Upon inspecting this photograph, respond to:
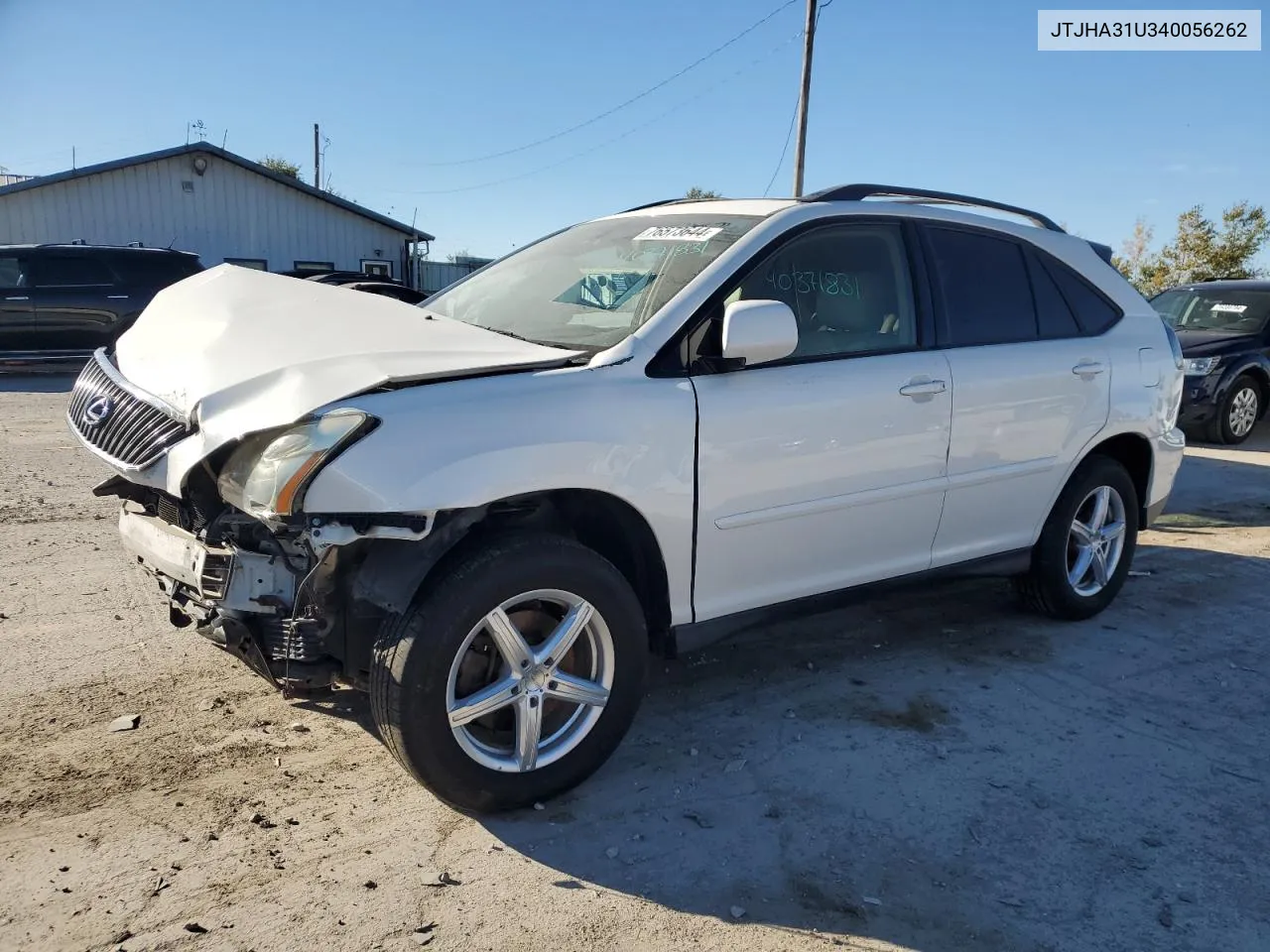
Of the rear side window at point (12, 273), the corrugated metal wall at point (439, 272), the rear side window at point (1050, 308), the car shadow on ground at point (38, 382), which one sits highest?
the corrugated metal wall at point (439, 272)

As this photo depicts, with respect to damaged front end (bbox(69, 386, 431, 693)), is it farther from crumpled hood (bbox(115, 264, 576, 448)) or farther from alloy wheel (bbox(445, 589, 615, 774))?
Answer: alloy wheel (bbox(445, 589, 615, 774))

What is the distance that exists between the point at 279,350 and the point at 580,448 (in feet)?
3.24

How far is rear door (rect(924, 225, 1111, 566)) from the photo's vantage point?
4.11 meters

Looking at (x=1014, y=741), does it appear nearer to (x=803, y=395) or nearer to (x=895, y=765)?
(x=895, y=765)

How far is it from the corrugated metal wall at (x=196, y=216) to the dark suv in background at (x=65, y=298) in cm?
778

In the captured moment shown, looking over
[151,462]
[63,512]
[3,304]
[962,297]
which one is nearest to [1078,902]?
[962,297]

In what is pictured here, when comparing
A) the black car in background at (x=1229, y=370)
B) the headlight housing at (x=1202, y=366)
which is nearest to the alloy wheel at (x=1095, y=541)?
the black car in background at (x=1229, y=370)

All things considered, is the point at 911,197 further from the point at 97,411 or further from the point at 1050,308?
the point at 97,411

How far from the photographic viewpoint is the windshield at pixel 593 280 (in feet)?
11.5

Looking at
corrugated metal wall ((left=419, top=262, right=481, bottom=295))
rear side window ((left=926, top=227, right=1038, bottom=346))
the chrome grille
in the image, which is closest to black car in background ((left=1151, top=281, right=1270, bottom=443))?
rear side window ((left=926, top=227, right=1038, bottom=346))

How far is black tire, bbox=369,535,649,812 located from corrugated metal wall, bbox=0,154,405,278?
21090mm

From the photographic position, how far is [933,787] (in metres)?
3.30

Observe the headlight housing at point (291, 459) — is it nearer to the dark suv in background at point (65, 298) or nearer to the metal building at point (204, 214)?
the dark suv in background at point (65, 298)

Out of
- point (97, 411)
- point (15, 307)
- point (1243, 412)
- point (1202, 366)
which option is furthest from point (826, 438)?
point (15, 307)
